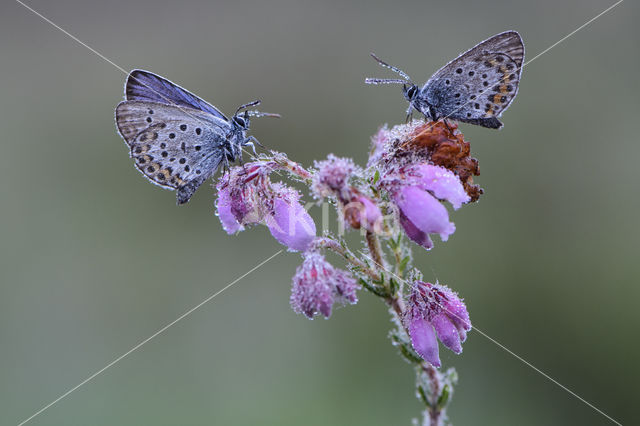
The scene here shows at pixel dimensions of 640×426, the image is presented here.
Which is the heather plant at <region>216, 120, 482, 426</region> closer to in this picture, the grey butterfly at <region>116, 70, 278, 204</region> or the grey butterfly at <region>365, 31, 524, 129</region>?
the grey butterfly at <region>365, 31, 524, 129</region>

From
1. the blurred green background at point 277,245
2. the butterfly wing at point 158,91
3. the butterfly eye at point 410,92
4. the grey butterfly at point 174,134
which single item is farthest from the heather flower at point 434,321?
the blurred green background at point 277,245

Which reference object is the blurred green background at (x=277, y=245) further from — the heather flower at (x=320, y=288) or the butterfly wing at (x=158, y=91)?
the butterfly wing at (x=158, y=91)

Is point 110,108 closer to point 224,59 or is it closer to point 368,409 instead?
point 224,59

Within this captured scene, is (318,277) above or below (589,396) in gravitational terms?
below

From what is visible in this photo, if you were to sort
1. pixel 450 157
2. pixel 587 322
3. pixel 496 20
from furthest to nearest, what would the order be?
pixel 496 20 < pixel 587 322 < pixel 450 157

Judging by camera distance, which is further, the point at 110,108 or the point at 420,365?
the point at 110,108

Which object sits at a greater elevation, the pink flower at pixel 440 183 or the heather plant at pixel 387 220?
the pink flower at pixel 440 183

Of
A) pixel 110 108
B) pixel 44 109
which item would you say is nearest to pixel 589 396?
pixel 110 108
